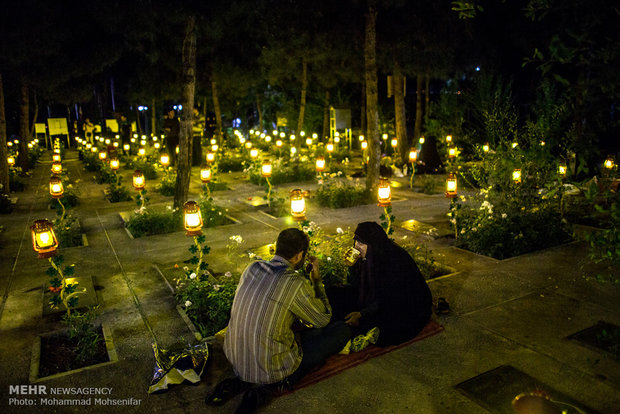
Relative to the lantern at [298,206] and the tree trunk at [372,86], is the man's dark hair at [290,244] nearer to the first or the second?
the lantern at [298,206]

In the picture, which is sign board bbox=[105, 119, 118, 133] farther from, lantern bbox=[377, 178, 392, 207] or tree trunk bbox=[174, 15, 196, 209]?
lantern bbox=[377, 178, 392, 207]

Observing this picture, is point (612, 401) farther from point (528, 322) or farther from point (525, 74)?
point (525, 74)

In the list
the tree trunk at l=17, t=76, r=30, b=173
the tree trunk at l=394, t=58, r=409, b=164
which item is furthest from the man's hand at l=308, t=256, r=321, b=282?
the tree trunk at l=17, t=76, r=30, b=173

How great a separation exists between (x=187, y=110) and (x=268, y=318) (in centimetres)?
739

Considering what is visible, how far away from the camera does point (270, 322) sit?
11.7 feet

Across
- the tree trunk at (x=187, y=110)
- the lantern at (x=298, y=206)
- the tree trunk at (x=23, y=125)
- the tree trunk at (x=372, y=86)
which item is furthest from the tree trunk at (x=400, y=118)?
the tree trunk at (x=23, y=125)

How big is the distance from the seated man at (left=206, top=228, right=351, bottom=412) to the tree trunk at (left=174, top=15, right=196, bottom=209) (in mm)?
6924

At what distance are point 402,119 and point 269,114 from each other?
24.8 metres

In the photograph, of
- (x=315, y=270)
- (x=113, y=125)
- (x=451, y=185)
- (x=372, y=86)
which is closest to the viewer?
(x=315, y=270)

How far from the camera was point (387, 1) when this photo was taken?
36.4 feet

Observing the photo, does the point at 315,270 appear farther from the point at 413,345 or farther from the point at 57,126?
the point at 57,126

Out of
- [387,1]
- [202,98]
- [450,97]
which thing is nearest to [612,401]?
[387,1]

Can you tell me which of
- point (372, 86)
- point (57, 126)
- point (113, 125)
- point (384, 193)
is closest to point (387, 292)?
point (384, 193)

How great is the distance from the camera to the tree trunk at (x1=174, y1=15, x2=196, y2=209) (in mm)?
9859
